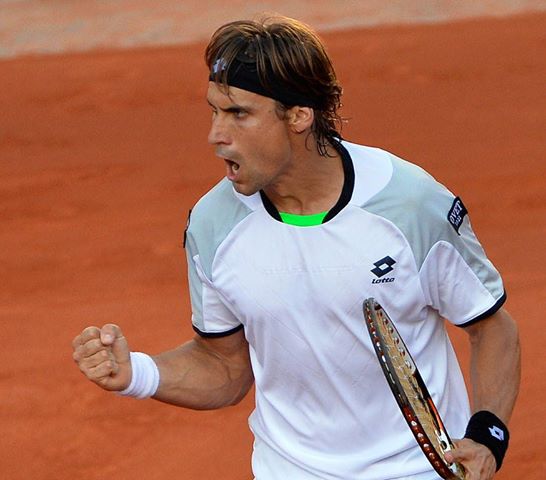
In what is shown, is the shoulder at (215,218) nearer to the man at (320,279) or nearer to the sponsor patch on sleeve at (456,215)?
the man at (320,279)

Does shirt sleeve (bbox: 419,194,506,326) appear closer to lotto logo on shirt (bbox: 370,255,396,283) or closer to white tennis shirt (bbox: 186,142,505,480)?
white tennis shirt (bbox: 186,142,505,480)

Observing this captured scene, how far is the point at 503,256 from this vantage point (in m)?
9.39

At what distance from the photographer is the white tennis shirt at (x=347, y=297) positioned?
3998 millimetres

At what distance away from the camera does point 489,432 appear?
3990 millimetres

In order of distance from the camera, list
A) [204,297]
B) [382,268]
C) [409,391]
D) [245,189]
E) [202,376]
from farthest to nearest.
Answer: [202,376] < [204,297] < [382,268] < [245,189] < [409,391]

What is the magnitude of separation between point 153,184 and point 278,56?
24.3 ft

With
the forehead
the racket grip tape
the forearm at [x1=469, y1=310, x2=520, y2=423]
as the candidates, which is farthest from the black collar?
the racket grip tape

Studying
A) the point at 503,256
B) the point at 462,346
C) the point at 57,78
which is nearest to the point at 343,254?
the point at 462,346

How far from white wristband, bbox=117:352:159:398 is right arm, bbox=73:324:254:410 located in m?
0.03

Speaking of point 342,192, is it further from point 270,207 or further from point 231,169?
point 231,169

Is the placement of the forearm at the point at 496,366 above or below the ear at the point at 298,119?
below

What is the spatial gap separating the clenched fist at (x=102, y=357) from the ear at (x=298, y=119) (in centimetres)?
84

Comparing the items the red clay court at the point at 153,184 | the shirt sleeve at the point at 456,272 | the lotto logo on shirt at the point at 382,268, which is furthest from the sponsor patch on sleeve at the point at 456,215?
the red clay court at the point at 153,184

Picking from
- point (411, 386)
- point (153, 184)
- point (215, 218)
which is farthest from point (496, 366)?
point (153, 184)
